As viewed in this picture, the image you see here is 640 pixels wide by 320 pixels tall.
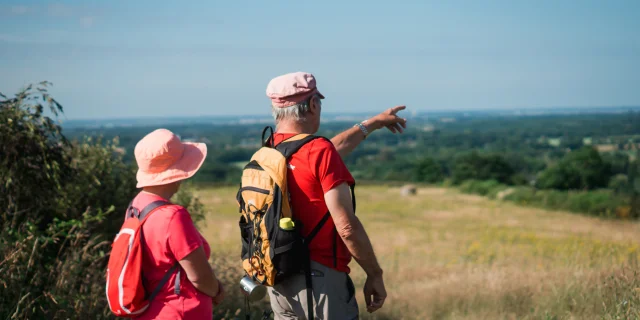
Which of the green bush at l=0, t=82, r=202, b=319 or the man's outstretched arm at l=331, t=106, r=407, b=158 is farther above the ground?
the man's outstretched arm at l=331, t=106, r=407, b=158

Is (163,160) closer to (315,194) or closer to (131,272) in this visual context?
(131,272)

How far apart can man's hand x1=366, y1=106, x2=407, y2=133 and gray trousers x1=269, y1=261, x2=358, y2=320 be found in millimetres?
1275

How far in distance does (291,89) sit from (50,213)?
5.95m

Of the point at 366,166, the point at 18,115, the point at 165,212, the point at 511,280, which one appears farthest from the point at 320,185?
the point at 366,166

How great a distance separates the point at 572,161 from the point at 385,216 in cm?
4746

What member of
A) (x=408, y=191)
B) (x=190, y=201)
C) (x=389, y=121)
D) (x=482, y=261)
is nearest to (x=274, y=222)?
(x=389, y=121)

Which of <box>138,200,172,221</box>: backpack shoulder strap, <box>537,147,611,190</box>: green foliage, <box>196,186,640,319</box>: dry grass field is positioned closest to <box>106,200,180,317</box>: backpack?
<box>138,200,172,221</box>: backpack shoulder strap

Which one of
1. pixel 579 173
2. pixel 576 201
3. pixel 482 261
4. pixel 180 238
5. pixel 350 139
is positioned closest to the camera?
pixel 180 238

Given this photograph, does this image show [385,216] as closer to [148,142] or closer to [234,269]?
[234,269]

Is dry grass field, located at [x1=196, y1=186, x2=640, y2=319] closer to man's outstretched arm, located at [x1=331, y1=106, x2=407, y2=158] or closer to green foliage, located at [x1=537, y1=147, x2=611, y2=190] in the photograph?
man's outstretched arm, located at [x1=331, y1=106, x2=407, y2=158]

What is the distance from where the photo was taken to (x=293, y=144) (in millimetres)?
3340

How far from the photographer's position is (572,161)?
7456cm

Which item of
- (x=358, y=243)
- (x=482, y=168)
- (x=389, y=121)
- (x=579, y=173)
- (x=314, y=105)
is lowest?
(x=482, y=168)

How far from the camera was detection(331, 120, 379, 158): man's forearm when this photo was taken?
13.8ft
